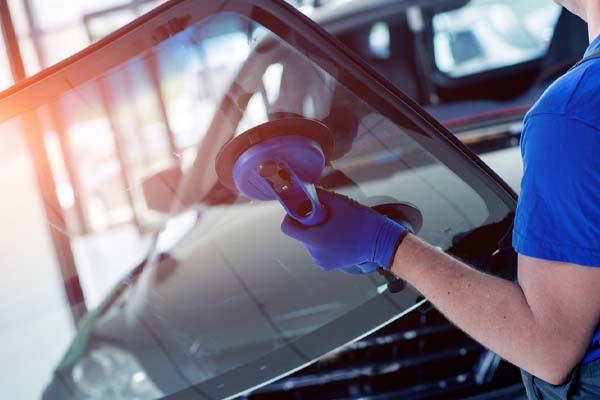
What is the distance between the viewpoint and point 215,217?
195 centimetres

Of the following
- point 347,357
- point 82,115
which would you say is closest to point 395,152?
point 82,115

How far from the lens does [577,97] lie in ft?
2.97

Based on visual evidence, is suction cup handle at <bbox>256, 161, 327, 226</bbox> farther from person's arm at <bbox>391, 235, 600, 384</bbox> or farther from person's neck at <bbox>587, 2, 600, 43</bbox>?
person's neck at <bbox>587, 2, 600, 43</bbox>

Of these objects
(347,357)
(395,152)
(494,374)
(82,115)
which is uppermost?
(82,115)

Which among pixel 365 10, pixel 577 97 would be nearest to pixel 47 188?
pixel 577 97

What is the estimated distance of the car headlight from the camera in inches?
57.4

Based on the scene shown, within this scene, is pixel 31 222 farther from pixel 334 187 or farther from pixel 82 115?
pixel 334 187

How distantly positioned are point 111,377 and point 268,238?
17.4 inches

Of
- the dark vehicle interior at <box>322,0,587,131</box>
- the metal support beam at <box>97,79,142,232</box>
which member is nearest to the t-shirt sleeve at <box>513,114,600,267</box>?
the metal support beam at <box>97,79,142,232</box>

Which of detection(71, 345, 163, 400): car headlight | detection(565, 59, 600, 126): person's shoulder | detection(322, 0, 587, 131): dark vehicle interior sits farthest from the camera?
detection(322, 0, 587, 131): dark vehicle interior

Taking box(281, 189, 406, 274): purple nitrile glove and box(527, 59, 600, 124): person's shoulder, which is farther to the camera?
box(281, 189, 406, 274): purple nitrile glove

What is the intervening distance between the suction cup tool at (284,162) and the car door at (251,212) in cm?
8

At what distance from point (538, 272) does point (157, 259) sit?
1.10 meters

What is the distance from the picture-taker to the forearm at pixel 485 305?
1.00 meters
